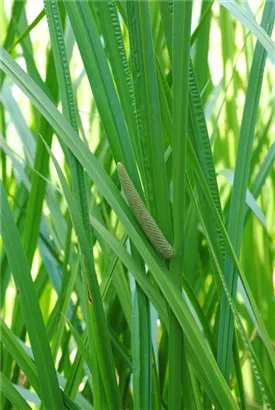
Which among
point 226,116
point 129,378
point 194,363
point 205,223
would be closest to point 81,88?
point 226,116

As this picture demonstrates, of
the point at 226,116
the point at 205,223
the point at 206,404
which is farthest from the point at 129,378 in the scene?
the point at 226,116

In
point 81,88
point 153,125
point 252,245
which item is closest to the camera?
point 153,125

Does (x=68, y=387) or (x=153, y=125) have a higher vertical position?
(x=153, y=125)

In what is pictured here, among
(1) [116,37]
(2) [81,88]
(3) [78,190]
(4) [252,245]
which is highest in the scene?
(2) [81,88]

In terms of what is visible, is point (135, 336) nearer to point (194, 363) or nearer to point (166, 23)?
point (194, 363)

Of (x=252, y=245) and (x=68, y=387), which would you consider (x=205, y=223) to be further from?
(x=252, y=245)

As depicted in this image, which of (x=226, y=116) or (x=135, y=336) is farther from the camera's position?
(x=226, y=116)

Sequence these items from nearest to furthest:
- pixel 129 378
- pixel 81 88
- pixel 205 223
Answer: pixel 205 223, pixel 129 378, pixel 81 88

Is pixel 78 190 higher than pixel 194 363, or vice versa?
pixel 78 190

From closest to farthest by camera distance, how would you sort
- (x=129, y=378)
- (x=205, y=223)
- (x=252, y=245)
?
(x=205, y=223) → (x=129, y=378) → (x=252, y=245)
